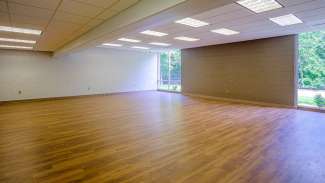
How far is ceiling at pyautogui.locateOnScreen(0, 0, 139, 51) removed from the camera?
3266 millimetres

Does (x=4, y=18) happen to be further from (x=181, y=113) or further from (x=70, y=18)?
(x=181, y=113)

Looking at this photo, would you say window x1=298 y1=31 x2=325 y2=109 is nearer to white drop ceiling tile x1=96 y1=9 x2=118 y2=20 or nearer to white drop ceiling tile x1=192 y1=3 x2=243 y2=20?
white drop ceiling tile x1=192 y1=3 x2=243 y2=20

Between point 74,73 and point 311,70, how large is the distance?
10514 mm

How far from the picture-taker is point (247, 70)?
8141 millimetres

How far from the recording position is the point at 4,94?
28.0ft

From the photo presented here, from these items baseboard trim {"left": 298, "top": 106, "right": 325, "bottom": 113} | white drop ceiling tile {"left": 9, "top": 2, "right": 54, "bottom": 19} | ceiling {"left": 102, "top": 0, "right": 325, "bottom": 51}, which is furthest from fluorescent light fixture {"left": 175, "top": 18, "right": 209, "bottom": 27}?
baseboard trim {"left": 298, "top": 106, "right": 325, "bottom": 113}

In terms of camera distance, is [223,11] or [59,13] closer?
[59,13]

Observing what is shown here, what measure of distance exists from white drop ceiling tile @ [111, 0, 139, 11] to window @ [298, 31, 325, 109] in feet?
20.8

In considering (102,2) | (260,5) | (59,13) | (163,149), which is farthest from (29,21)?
(260,5)

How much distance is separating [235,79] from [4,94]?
34.0 feet

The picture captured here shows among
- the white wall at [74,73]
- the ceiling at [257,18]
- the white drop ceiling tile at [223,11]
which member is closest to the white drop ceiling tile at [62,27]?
the ceiling at [257,18]

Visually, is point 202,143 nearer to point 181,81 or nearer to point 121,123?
point 121,123

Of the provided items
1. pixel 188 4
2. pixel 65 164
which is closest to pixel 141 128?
pixel 65 164

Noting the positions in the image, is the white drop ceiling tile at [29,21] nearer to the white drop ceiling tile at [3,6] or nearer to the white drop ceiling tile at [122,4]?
the white drop ceiling tile at [3,6]
